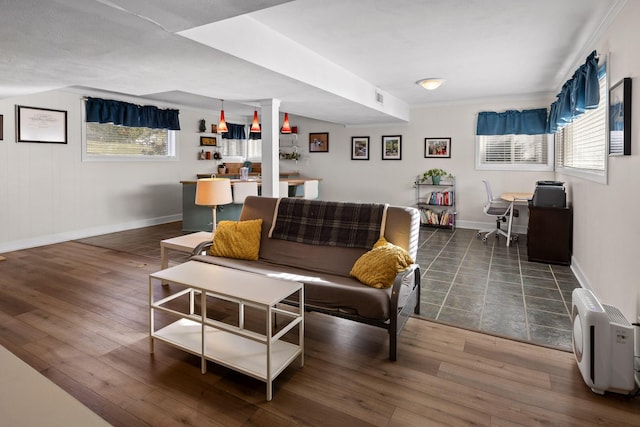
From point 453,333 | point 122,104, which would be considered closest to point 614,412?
point 453,333

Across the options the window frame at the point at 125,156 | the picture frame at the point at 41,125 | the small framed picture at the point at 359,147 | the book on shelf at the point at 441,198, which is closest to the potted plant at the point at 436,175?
the book on shelf at the point at 441,198

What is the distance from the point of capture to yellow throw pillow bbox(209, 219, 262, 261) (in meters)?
3.28

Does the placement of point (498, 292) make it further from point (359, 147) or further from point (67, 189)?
point (67, 189)

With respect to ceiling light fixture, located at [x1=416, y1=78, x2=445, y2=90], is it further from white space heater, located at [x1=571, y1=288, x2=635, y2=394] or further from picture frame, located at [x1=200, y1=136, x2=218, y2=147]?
picture frame, located at [x1=200, y1=136, x2=218, y2=147]

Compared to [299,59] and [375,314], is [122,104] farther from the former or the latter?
[375,314]

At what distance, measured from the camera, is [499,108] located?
6688mm

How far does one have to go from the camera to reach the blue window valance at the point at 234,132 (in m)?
8.67

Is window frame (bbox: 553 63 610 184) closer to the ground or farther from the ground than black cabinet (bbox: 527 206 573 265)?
farther from the ground

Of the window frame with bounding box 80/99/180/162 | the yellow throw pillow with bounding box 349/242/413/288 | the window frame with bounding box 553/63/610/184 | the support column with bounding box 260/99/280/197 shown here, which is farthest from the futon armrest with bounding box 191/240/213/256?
the window frame with bounding box 80/99/180/162

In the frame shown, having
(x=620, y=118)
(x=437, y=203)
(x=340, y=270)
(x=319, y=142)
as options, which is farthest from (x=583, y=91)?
(x=319, y=142)

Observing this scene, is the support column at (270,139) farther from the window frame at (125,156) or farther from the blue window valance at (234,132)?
the blue window valance at (234,132)

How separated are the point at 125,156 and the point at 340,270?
5.28 meters

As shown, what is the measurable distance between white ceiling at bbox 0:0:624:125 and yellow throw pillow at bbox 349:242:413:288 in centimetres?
168

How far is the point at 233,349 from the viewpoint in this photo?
2234 mm
